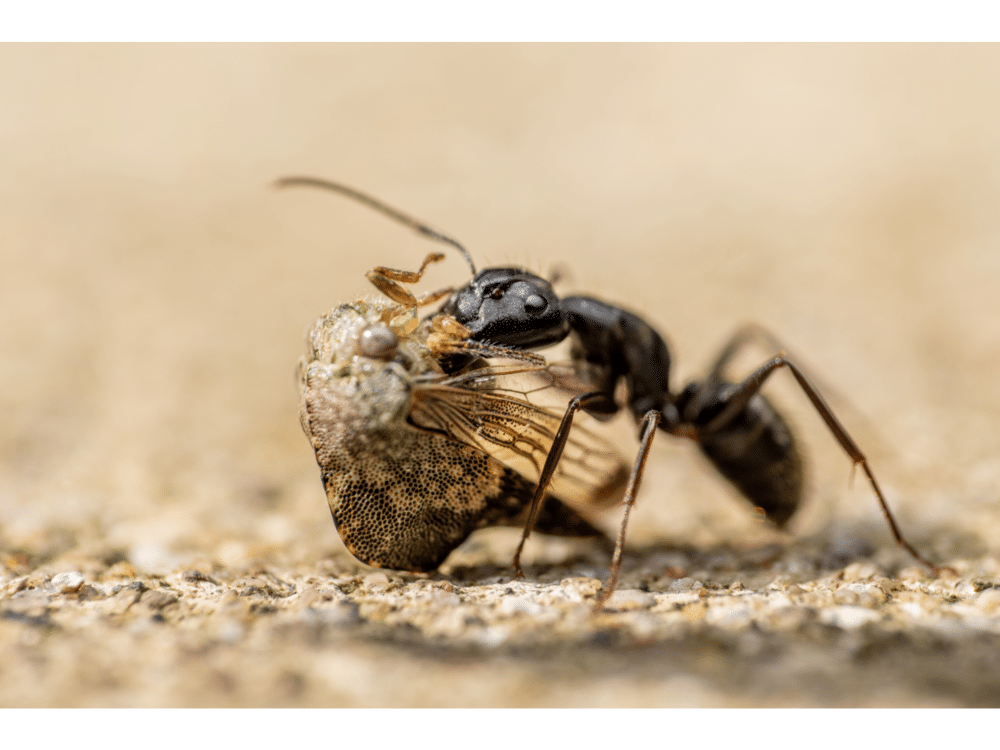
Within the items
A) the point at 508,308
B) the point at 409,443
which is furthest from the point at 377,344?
the point at 508,308

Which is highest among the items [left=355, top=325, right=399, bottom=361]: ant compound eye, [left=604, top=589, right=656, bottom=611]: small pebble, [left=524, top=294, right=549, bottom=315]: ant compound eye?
[left=524, top=294, right=549, bottom=315]: ant compound eye

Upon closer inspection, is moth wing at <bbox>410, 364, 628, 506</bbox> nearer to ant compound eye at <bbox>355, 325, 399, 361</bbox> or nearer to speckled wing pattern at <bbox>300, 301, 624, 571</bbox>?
speckled wing pattern at <bbox>300, 301, 624, 571</bbox>

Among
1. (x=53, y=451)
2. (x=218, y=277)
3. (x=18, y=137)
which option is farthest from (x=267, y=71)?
(x=53, y=451)

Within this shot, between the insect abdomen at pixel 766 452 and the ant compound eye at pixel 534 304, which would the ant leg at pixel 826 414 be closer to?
the insect abdomen at pixel 766 452

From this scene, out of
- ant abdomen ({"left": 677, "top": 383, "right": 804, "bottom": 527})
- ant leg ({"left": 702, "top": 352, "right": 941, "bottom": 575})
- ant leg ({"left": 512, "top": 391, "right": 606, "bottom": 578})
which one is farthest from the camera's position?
ant abdomen ({"left": 677, "top": 383, "right": 804, "bottom": 527})

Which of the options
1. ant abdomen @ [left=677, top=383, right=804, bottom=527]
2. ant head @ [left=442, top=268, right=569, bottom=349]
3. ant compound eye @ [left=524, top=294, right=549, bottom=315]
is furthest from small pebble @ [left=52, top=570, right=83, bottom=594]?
ant abdomen @ [left=677, top=383, right=804, bottom=527]

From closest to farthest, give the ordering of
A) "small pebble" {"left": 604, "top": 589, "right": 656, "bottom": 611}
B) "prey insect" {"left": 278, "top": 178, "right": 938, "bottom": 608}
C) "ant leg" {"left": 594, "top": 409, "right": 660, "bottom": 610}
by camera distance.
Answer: "small pebble" {"left": 604, "top": 589, "right": 656, "bottom": 611}, "ant leg" {"left": 594, "top": 409, "right": 660, "bottom": 610}, "prey insect" {"left": 278, "top": 178, "right": 938, "bottom": 608}

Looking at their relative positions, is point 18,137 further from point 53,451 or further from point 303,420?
point 303,420

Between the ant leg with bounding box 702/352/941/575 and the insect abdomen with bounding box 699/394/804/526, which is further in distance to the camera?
the insect abdomen with bounding box 699/394/804/526

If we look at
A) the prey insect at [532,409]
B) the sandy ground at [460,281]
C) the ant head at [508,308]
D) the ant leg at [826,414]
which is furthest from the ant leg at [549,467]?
the ant leg at [826,414]
